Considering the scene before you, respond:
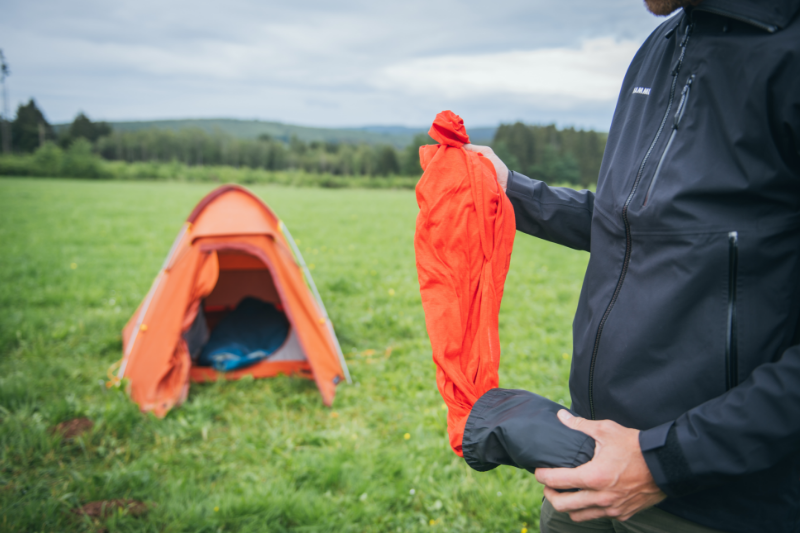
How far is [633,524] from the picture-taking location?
1201 millimetres

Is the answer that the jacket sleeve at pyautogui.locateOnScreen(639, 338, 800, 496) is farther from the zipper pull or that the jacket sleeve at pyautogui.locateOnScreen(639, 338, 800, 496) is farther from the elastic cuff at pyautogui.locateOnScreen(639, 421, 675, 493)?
the zipper pull

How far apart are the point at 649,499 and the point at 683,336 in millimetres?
358

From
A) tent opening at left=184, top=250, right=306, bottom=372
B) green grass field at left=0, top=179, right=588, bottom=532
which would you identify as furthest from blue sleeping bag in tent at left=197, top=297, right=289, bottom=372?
green grass field at left=0, top=179, right=588, bottom=532

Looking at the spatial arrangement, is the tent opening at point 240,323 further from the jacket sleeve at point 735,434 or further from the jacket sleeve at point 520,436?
the jacket sleeve at point 735,434

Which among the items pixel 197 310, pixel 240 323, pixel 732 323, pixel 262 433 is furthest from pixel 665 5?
pixel 240 323

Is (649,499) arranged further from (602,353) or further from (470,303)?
(470,303)

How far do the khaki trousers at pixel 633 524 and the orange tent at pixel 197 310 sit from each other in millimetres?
2948

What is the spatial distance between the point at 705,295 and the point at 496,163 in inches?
31.9

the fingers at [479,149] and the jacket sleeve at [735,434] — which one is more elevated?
the fingers at [479,149]

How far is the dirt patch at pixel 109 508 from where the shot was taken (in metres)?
2.75

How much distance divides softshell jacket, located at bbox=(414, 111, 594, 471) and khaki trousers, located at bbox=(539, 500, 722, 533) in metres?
0.34

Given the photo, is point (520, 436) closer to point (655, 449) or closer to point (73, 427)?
point (655, 449)

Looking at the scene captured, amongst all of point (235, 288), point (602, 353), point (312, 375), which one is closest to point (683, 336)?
point (602, 353)

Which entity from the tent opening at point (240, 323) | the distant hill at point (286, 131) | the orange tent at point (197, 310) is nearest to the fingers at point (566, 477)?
the orange tent at point (197, 310)
